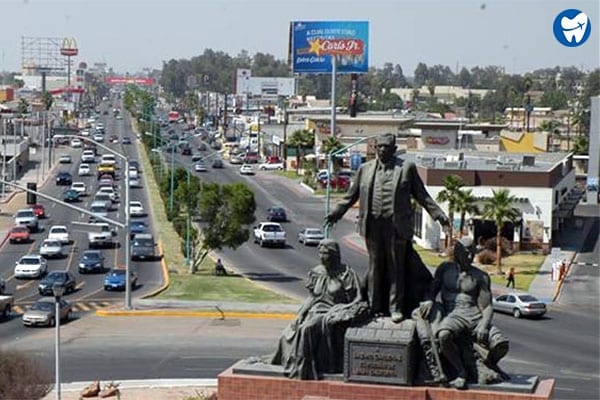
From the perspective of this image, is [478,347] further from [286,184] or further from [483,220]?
[286,184]

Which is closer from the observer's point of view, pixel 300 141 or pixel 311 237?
pixel 311 237

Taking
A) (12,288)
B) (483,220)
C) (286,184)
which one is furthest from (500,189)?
(286,184)

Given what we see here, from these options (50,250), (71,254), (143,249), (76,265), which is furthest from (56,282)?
(71,254)

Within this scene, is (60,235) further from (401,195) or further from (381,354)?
(381,354)

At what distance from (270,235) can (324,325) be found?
45.9 meters

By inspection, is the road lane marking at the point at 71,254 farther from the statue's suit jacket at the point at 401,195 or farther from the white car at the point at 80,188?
the statue's suit jacket at the point at 401,195

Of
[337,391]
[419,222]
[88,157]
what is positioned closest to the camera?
[337,391]

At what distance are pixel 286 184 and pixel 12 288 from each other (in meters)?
57.5

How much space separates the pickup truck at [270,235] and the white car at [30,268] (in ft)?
49.8

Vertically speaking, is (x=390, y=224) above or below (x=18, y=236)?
above

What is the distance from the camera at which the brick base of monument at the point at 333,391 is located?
2070cm

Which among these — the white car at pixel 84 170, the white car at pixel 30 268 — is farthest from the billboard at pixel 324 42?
the white car at pixel 30 268

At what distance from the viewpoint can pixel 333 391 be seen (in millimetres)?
21484

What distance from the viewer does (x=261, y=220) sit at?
79875 millimetres
